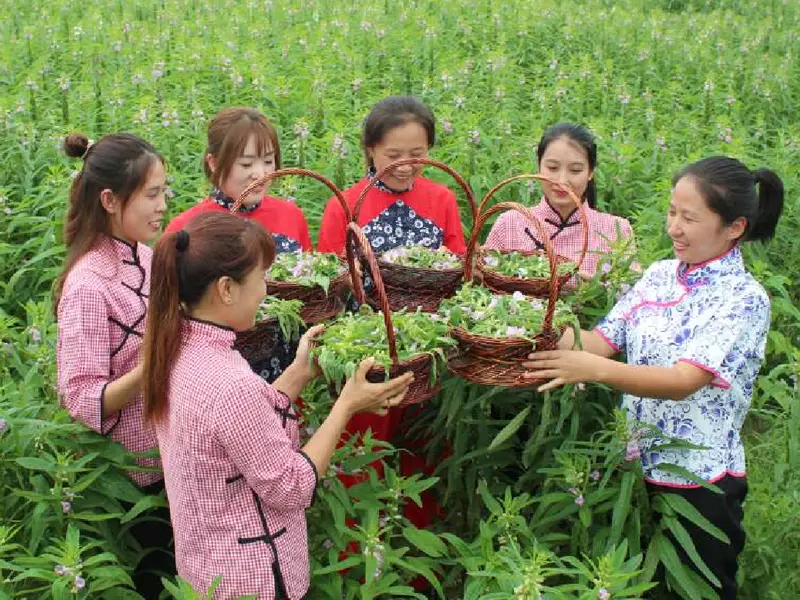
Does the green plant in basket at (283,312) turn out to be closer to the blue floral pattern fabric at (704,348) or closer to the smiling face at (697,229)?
the blue floral pattern fabric at (704,348)

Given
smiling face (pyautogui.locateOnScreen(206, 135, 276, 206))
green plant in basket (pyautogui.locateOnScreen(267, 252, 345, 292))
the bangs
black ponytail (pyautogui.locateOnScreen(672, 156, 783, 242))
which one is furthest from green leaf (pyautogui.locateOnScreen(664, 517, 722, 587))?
the bangs

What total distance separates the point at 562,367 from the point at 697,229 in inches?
26.2

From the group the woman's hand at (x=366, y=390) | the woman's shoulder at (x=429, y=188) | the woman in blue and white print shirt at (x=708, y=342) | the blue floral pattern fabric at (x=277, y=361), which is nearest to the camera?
the woman's hand at (x=366, y=390)

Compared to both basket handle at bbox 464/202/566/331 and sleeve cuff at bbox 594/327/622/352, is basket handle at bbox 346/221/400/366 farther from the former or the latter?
sleeve cuff at bbox 594/327/622/352

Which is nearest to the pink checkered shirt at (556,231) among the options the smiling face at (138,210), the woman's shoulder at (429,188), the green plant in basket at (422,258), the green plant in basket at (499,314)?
the woman's shoulder at (429,188)

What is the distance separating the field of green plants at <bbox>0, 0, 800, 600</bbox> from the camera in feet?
8.71

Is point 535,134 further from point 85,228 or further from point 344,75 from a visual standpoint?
point 85,228

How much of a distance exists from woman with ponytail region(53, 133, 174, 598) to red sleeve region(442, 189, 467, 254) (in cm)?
133

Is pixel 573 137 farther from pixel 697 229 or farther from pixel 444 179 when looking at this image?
pixel 444 179

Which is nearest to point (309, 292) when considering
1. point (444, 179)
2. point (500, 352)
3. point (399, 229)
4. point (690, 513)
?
point (500, 352)

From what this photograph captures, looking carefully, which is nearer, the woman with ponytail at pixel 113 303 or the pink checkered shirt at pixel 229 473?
the pink checkered shirt at pixel 229 473

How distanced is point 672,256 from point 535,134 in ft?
5.92

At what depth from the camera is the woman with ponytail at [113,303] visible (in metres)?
2.68

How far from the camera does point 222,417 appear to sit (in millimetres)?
2148
